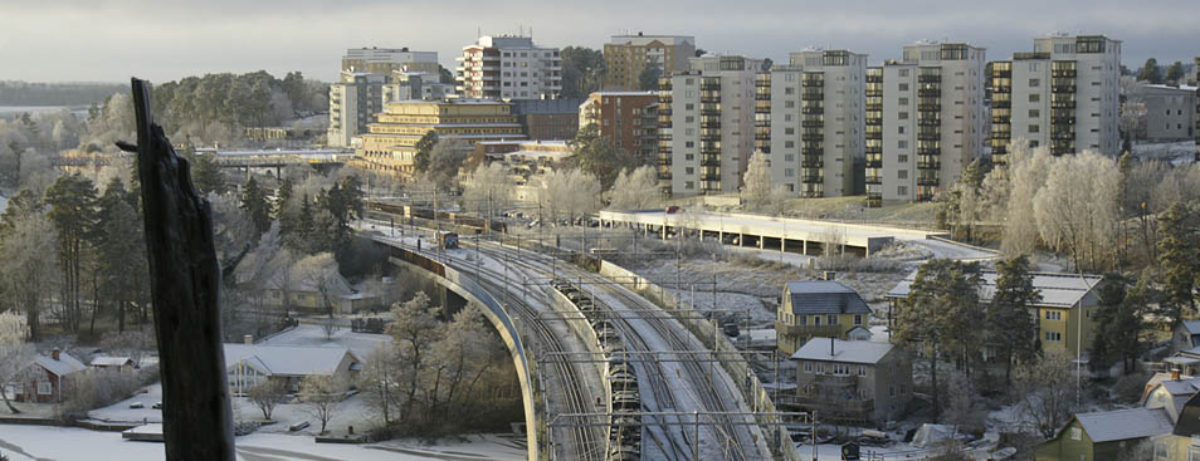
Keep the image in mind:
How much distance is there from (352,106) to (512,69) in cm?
780

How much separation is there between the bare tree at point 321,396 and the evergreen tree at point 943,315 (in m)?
8.07

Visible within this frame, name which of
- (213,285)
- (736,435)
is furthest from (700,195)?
(213,285)

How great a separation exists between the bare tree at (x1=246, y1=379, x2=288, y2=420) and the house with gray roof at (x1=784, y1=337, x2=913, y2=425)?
7524 millimetres

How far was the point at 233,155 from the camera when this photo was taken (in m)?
59.1

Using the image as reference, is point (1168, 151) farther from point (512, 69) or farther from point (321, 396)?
point (512, 69)

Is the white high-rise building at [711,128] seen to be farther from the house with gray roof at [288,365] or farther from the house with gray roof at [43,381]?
the house with gray roof at [43,381]

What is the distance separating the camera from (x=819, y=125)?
132 feet

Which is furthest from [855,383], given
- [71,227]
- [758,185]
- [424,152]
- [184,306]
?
[424,152]

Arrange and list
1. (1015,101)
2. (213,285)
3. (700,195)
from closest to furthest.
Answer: (213,285)
(1015,101)
(700,195)

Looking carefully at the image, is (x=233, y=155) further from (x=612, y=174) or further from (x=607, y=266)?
(x=607, y=266)

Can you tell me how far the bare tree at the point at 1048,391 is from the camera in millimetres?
17016

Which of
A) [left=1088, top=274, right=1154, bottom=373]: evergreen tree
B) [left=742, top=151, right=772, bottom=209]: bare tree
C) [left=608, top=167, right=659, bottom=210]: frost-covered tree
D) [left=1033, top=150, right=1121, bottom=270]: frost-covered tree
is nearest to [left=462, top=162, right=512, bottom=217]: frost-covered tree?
[left=608, top=167, right=659, bottom=210]: frost-covered tree

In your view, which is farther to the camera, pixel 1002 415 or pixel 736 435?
pixel 1002 415

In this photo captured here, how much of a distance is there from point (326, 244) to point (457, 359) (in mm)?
11142
